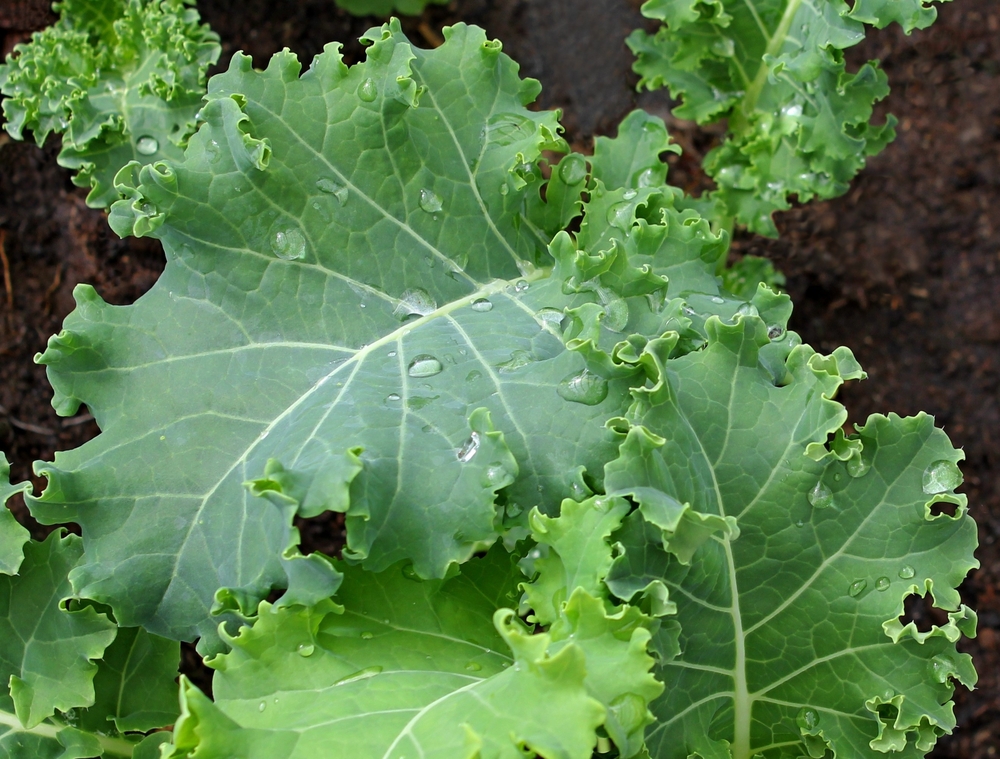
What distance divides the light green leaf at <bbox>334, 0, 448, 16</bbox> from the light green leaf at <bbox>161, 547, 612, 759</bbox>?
315 cm

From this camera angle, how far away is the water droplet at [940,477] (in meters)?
2.40

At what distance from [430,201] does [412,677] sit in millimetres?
1331

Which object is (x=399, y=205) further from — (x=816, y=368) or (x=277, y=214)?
(x=816, y=368)

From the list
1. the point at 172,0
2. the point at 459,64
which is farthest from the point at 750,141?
the point at 172,0

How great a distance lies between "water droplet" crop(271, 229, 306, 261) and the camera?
2.59 m

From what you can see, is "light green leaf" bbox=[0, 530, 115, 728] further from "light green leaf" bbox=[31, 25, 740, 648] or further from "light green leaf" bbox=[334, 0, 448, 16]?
"light green leaf" bbox=[334, 0, 448, 16]

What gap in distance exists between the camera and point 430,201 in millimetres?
2752

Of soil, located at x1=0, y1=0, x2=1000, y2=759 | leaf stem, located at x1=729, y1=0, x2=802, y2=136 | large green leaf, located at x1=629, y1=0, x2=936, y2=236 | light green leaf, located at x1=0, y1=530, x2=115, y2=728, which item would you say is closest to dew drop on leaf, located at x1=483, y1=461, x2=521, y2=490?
light green leaf, located at x1=0, y1=530, x2=115, y2=728

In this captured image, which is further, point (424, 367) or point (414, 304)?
point (414, 304)

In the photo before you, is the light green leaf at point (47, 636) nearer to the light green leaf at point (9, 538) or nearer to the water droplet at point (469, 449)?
the light green leaf at point (9, 538)

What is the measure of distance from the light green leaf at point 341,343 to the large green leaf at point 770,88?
75 cm

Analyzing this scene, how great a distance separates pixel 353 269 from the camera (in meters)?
2.67

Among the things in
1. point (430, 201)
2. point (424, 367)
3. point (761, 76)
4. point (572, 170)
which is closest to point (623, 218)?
point (572, 170)

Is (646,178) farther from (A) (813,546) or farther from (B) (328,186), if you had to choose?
(A) (813,546)
